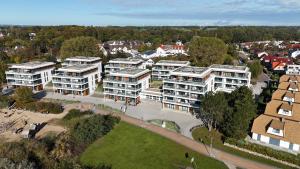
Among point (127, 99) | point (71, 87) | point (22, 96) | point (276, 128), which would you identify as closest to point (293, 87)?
point (276, 128)

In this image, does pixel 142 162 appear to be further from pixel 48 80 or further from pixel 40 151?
pixel 48 80

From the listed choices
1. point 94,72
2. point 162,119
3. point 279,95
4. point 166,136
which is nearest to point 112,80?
point 94,72

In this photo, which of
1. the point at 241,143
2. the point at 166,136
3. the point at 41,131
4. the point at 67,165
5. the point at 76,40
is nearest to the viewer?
the point at 67,165

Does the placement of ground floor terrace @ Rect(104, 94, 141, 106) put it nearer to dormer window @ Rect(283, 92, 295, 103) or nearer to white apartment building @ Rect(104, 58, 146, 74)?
white apartment building @ Rect(104, 58, 146, 74)

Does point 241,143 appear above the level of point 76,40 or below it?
below

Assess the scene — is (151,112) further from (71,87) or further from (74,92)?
(71,87)

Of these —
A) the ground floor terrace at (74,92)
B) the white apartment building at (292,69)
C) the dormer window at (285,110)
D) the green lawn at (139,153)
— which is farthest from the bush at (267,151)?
the white apartment building at (292,69)

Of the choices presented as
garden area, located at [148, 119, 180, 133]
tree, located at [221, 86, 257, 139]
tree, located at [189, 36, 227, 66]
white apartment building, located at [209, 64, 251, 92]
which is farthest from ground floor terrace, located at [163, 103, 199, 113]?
tree, located at [189, 36, 227, 66]

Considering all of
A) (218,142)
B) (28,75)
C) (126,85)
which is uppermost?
(28,75)
